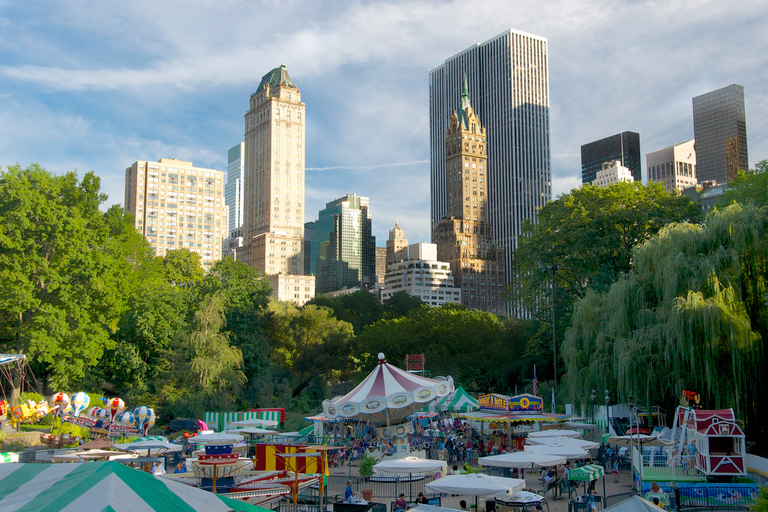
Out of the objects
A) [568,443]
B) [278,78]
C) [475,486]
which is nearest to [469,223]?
[278,78]

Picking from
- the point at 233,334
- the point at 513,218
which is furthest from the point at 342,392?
the point at 513,218

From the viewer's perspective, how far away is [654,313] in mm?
25656

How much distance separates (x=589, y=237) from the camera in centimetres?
4166

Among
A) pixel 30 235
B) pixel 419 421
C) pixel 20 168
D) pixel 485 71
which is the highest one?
pixel 485 71

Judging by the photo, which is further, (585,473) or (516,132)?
(516,132)

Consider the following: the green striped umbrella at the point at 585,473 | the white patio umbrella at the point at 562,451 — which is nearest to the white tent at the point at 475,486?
the green striped umbrella at the point at 585,473

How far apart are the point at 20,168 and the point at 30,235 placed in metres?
6.14

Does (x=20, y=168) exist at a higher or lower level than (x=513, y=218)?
lower

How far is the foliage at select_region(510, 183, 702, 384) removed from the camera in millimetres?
41406

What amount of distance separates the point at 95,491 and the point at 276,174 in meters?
163

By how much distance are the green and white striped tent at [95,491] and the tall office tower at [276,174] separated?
16059 cm

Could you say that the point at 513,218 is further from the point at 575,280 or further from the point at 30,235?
the point at 30,235

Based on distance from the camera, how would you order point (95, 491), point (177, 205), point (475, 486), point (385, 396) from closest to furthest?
1. point (95, 491)
2. point (475, 486)
3. point (385, 396)
4. point (177, 205)

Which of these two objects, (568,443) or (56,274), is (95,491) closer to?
(568,443)
